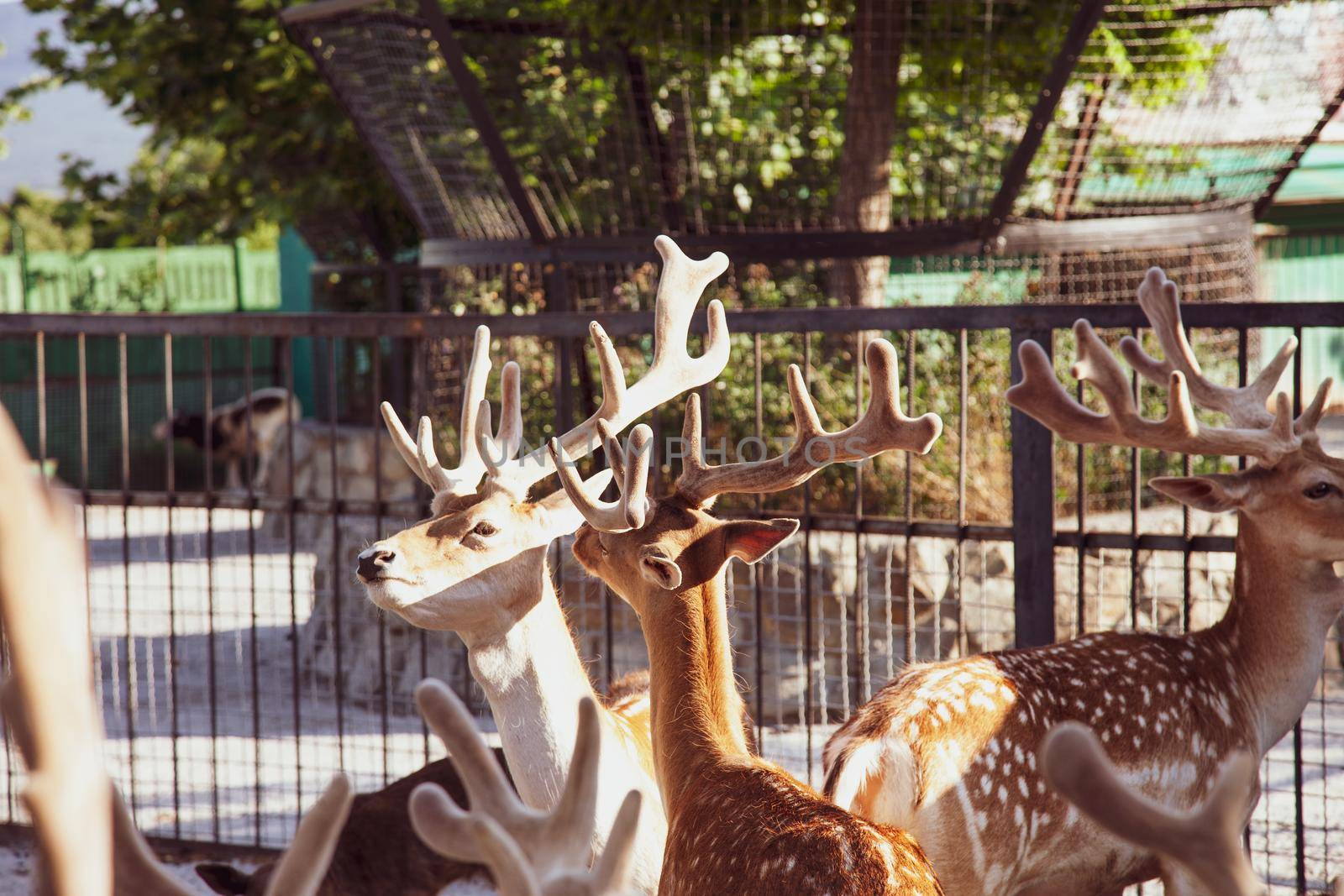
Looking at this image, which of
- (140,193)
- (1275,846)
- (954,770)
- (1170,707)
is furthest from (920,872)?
(140,193)

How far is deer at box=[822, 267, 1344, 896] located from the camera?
300 cm

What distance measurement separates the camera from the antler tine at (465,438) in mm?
3541

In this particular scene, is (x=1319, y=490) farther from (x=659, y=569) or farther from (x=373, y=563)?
(x=373, y=563)

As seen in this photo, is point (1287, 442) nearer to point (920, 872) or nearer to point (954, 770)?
point (954, 770)

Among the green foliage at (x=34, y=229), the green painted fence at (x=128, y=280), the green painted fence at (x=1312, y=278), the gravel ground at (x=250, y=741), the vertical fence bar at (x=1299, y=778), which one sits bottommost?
the gravel ground at (x=250, y=741)

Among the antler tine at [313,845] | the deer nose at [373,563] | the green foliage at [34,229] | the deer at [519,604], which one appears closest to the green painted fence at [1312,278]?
the deer at [519,604]

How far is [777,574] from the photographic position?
5961mm

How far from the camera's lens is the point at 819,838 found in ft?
7.54

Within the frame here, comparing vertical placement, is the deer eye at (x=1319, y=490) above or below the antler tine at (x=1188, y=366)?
below

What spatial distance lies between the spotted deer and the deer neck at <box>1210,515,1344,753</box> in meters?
2.64

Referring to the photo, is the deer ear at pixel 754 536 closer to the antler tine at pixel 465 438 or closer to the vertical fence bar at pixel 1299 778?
the antler tine at pixel 465 438

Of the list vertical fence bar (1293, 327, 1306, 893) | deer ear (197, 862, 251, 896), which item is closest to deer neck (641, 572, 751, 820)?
deer ear (197, 862, 251, 896)

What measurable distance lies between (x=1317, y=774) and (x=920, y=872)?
439 centimetres

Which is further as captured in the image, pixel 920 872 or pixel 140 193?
pixel 140 193
